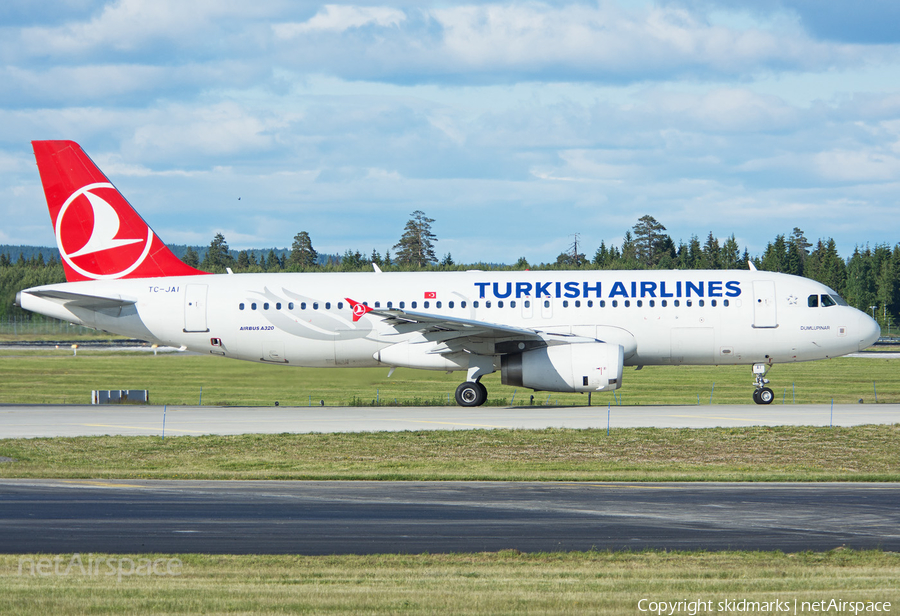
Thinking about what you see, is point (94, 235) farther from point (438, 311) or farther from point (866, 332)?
point (866, 332)

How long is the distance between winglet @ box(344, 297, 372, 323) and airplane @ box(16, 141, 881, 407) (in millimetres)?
106

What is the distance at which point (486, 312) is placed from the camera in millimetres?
31656

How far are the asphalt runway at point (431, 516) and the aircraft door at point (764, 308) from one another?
1374 centimetres

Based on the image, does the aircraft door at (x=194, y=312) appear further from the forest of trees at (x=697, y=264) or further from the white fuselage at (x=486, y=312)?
the forest of trees at (x=697, y=264)

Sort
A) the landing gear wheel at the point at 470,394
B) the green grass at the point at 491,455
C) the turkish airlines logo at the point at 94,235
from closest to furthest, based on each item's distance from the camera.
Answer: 1. the green grass at the point at 491,455
2. the landing gear wheel at the point at 470,394
3. the turkish airlines logo at the point at 94,235

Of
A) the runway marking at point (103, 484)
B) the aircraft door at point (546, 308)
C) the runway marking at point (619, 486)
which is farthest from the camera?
the aircraft door at point (546, 308)

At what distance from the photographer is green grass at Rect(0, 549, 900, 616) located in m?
9.26

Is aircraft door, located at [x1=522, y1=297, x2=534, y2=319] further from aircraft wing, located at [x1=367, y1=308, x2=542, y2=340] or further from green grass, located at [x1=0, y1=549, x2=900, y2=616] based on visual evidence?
green grass, located at [x1=0, y1=549, x2=900, y2=616]

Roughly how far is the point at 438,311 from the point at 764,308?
10714 millimetres

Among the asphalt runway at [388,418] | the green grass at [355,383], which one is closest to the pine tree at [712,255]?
the green grass at [355,383]

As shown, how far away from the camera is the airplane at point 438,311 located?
30922 millimetres

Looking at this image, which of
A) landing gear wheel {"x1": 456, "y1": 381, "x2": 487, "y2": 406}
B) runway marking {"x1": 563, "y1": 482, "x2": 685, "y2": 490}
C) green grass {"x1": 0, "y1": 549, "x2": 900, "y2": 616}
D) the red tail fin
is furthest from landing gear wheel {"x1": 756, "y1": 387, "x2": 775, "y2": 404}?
the red tail fin

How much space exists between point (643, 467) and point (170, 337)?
18.8 metres

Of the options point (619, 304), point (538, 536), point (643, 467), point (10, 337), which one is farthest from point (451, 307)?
point (10, 337)
